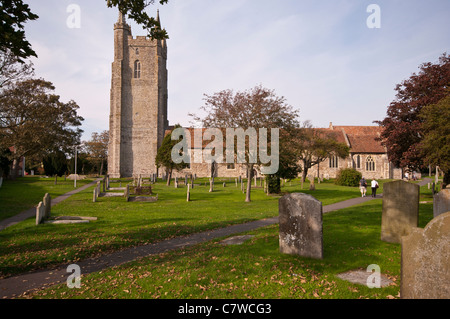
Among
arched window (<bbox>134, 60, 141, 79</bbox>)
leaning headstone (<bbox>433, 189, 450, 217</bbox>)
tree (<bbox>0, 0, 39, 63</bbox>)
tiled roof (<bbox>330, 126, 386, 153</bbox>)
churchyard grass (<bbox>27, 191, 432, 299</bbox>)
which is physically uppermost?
arched window (<bbox>134, 60, 141, 79</bbox>)

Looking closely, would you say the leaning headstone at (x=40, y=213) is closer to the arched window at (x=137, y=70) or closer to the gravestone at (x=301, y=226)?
the gravestone at (x=301, y=226)

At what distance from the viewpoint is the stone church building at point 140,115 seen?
48.5 meters

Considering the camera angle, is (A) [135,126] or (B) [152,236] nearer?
(B) [152,236]

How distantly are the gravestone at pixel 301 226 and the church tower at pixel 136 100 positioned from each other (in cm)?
4494

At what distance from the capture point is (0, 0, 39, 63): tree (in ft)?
17.1

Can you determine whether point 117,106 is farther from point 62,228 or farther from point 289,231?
point 289,231

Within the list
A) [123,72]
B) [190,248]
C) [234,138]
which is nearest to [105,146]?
[123,72]

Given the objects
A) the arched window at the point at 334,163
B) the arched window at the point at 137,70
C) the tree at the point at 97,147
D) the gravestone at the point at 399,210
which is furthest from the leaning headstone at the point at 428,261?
the tree at the point at 97,147

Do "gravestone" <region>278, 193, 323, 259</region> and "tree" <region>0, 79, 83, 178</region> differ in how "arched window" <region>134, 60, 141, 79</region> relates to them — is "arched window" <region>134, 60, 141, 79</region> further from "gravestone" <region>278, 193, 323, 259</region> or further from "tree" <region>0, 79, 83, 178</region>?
"gravestone" <region>278, 193, 323, 259</region>

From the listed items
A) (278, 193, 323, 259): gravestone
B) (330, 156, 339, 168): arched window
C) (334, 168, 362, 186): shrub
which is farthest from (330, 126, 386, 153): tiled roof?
(278, 193, 323, 259): gravestone

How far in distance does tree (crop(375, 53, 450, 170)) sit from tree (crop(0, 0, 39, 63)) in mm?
19353

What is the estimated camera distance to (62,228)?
9.59 m

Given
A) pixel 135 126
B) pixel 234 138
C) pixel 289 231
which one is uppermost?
pixel 135 126

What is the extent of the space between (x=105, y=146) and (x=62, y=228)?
180ft
